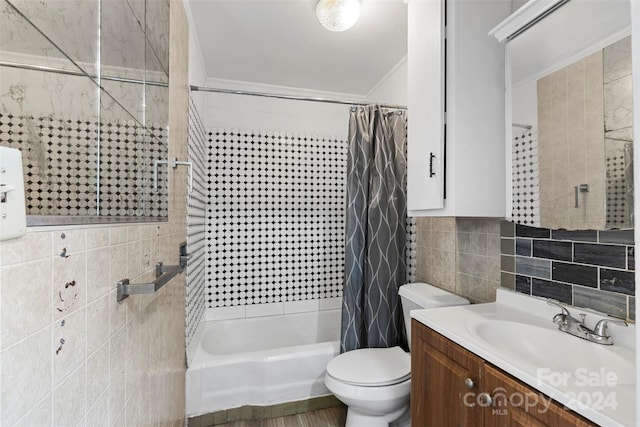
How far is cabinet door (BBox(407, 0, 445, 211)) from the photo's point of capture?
4.67ft

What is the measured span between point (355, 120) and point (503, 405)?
1727 millimetres

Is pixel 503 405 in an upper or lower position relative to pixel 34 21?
lower

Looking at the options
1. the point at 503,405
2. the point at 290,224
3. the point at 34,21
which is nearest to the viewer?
the point at 34,21

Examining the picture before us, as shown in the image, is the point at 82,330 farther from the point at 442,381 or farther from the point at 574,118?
the point at 574,118

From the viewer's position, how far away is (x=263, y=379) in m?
1.89

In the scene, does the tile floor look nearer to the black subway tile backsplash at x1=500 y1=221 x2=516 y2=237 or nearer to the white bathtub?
the white bathtub

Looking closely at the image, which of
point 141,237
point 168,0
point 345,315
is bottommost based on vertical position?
point 345,315

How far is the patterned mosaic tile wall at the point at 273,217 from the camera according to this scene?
254cm

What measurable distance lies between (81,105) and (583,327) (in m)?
1.65

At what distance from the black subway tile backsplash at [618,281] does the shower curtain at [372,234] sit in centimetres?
110

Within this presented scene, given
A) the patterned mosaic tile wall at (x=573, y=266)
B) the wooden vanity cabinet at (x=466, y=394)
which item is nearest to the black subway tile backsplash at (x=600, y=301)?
the patterned mosaic tile wall at (x=573, y=266)

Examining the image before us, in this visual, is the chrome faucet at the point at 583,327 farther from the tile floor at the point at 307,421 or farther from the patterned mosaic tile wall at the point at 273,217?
the patterned mosaic tile wall at the point at 273,217

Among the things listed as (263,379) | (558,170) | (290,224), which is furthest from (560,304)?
(290,224)

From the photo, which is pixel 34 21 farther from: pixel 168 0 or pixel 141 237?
pixel 168 0
